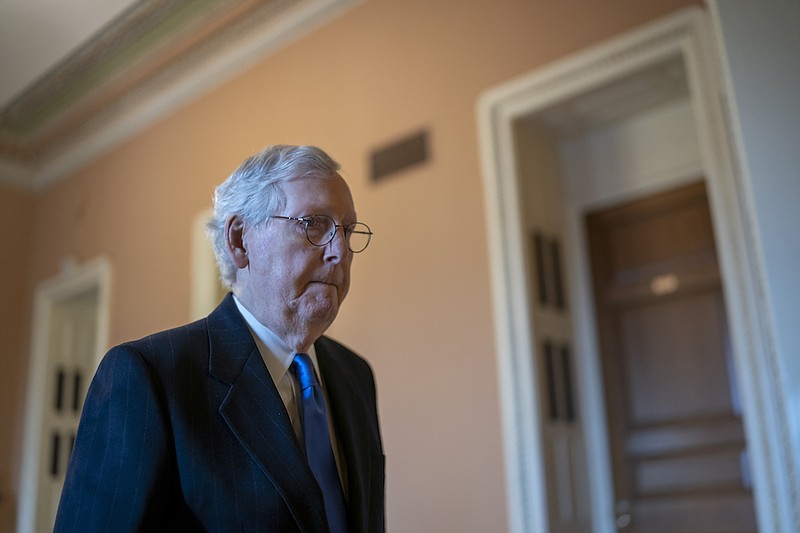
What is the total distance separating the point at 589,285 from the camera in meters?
4.25

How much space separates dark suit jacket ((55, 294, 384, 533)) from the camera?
142cm

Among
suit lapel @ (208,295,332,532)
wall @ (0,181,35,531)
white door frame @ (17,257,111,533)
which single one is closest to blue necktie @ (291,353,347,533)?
suit lapel @ (208,295,332,532)

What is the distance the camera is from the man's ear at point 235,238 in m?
1.77

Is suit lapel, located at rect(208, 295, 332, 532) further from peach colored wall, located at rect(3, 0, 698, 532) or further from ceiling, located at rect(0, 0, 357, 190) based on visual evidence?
ceiling, located at rect(0, 0, 357, 190)

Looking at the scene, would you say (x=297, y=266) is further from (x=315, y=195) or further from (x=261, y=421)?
(x=261, y=421)

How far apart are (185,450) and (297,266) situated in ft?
1.42

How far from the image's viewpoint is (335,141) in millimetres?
4980

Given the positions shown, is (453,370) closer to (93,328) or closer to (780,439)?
(780,439)

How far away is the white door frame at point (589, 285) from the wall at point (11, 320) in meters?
4.89

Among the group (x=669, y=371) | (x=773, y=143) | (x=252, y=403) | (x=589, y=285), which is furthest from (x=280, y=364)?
(x=589, y=285)

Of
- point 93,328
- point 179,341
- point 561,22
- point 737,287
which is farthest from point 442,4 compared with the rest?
point 93,328

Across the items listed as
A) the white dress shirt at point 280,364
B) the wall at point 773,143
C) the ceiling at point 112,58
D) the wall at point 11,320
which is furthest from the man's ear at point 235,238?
the wall at point 11,320

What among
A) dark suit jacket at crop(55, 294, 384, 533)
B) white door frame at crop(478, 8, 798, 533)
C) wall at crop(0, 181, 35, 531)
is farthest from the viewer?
wall at crop(0, 181, 35, 531)

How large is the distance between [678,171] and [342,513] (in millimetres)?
2898
